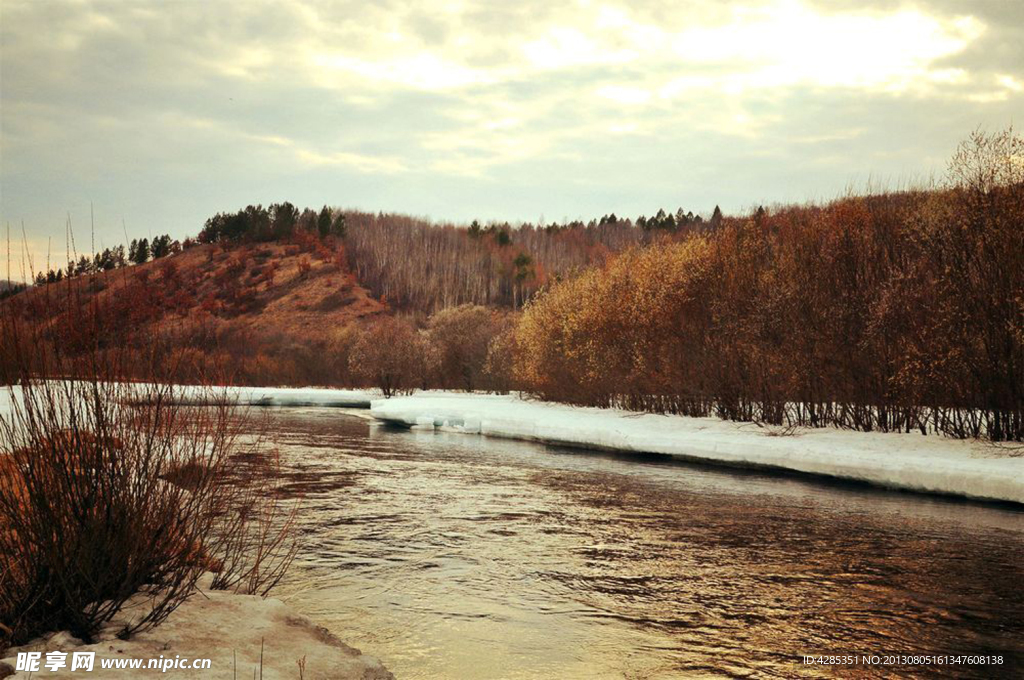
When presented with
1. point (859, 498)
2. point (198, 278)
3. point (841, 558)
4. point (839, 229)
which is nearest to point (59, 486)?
point (841, 558)

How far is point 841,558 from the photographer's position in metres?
11.6

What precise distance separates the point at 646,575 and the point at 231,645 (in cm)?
583

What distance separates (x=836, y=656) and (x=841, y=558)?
4.39 meters

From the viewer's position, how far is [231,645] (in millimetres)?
5910

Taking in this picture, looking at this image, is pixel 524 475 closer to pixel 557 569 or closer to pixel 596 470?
pixel 596 470

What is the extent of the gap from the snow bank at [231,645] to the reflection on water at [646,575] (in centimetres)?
93

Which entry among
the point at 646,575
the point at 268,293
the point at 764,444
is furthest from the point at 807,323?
the point at 268,293

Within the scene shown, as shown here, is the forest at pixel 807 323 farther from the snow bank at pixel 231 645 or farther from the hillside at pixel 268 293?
the hillside at pixel 268 293

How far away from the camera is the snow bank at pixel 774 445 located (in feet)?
58.6

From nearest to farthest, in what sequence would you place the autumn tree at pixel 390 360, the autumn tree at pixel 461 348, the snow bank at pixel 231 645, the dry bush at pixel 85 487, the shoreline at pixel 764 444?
the snow bank at pixel 231 645 < the dry bush at pixel 85 487 < the shoreline at pixel 764 444 < the autumn tree at pixel 390 360 < the autumn tree at pixel 461 348

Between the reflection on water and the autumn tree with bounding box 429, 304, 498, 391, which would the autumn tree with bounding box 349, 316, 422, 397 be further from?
the reflection on water

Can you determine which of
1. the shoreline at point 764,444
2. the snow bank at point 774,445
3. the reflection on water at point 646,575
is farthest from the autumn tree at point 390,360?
the reflection on water at point 646,575

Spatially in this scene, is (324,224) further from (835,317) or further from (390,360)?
(835,317)

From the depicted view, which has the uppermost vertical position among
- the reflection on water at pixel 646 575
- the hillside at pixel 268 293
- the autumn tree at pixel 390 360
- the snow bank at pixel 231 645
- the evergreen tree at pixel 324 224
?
the evergreen tree at pixel 324 224
